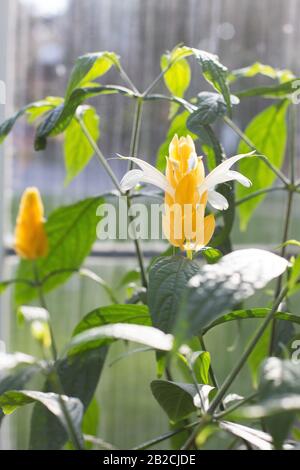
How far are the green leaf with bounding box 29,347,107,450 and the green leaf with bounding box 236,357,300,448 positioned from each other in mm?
342

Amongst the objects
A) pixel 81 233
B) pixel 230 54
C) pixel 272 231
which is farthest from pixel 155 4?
pixel 81 233

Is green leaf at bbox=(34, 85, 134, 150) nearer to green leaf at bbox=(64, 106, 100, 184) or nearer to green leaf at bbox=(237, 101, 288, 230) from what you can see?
green leaf at bbox=(64, 106, 100, 184)

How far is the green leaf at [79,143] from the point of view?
915mm

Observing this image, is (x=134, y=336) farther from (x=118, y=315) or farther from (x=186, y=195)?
(x=118, y=315)

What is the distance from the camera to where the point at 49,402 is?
1.63ft

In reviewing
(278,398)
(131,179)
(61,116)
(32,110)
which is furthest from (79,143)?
(278,398)

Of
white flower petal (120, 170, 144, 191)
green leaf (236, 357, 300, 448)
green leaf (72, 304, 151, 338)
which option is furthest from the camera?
green leaf (72, 304, 151, 338)

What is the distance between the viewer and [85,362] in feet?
2.54

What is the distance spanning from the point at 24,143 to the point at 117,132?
0.19m

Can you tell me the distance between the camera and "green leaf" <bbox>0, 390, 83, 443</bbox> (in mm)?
470

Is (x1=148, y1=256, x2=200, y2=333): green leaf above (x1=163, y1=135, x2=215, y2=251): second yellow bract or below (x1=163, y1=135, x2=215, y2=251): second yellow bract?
below

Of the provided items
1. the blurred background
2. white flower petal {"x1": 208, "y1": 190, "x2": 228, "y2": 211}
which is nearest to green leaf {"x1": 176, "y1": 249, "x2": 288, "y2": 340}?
white flower petal {"x1": 208, "y1": 190, "x2": 228, "y2": 211}

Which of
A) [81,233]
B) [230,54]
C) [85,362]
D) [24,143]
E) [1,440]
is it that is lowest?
[1,440]

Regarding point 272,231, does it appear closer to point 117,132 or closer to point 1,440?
point 117,132
